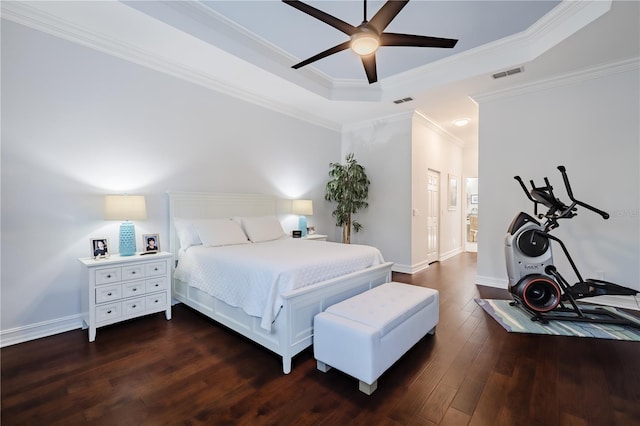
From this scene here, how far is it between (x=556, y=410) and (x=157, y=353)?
292 cm

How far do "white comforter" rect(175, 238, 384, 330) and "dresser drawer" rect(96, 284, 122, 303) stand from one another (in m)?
0.65

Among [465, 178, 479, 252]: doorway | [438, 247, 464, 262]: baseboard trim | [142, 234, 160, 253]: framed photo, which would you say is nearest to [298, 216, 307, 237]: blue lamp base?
[142, 234, 160, 253]: framed photo

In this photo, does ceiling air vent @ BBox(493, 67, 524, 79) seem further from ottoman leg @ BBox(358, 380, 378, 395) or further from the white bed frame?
ottoman leg @ BBox(358, 380, 378, 395)

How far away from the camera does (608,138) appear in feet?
11.9

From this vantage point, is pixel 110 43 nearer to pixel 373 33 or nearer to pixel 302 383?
pixel 373 33

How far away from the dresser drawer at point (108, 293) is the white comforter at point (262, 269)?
0.65 metres

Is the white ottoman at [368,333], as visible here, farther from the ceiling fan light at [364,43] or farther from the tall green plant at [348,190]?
the tall green plant at [348,190]

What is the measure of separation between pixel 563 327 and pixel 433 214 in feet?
12.2

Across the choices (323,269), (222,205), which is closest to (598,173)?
(323,269)

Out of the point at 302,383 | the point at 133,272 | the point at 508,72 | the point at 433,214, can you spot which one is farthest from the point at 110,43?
the point at 433,214

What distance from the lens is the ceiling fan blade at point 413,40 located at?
2354mm

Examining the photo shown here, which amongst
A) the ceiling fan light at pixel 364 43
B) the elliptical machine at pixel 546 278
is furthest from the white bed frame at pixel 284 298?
the ceiling fan light at pixel 364 43

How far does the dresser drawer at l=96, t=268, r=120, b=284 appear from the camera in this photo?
268 cm

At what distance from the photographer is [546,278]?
10.2ft
